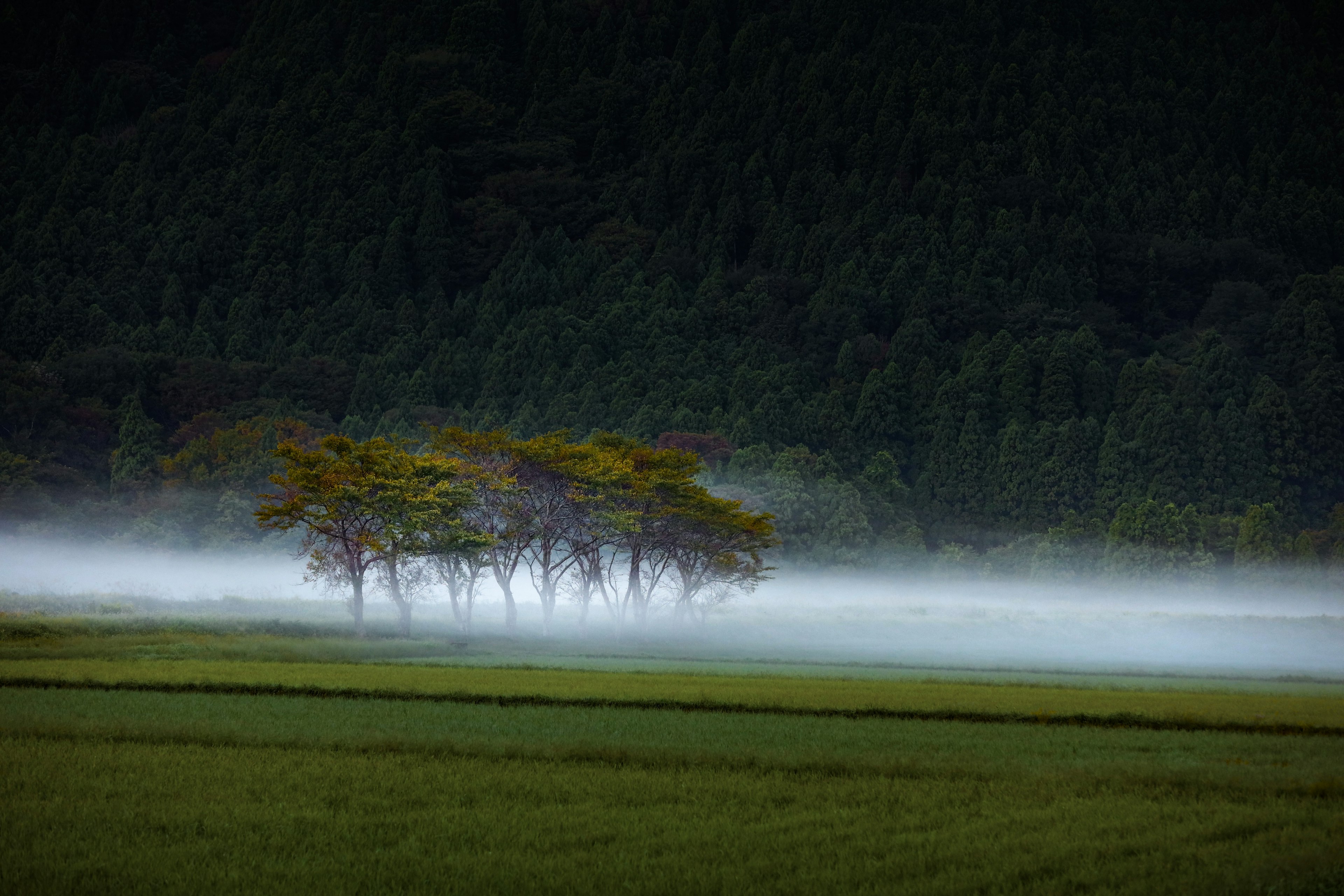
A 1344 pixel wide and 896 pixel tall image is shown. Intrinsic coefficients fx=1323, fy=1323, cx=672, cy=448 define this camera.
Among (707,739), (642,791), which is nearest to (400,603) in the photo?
(707,739)

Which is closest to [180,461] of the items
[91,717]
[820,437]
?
[820,437]

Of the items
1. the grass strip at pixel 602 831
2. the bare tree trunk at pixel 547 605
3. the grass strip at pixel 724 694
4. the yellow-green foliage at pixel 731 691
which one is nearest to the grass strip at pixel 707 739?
the grass strip at pixel 602 831

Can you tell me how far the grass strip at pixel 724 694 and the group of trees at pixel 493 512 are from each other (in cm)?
1831

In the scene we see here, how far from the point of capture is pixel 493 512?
6041 centimetres

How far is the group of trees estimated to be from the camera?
5622cm

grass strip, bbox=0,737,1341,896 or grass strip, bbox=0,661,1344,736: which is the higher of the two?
grass strip, bbox=0,737,1341,896

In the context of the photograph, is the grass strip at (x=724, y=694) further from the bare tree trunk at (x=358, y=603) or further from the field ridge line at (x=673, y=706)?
the bare tree trunk at (x=358, y=603)

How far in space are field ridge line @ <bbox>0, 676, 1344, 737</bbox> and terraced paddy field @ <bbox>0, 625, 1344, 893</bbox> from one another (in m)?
0.09

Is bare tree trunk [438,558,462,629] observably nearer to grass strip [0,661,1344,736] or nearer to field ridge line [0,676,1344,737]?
grass strip [0,661,1344,736]

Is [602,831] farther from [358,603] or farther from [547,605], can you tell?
[547,605]

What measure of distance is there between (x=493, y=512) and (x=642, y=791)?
4306cm

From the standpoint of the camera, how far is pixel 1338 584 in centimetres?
10731

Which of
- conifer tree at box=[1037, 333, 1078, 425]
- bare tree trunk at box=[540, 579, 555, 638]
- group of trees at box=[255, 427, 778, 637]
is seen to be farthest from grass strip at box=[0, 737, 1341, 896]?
conifer tree at box=[1037, 333, 1078, 425]

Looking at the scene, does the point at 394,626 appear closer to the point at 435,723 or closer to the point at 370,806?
the point at 435,723
